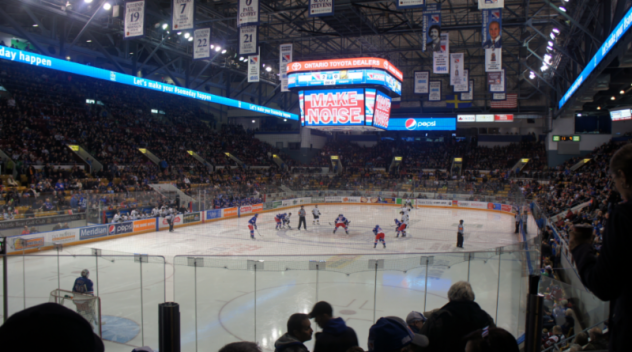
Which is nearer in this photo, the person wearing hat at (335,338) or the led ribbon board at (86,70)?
the person wearing hat at (335,338)

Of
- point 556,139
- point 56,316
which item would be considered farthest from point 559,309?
point 556,139

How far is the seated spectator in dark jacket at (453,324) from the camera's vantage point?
316 cm

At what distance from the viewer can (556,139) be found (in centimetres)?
4069

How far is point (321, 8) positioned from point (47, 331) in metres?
17.7

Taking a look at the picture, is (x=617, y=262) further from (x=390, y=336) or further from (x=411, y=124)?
(x=411, y=124)

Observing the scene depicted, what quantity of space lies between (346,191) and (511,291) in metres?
33.5

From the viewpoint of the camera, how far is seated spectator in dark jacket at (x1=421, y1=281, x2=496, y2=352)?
3.16 metres

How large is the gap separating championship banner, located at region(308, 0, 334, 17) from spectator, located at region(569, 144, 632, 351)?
16649mm

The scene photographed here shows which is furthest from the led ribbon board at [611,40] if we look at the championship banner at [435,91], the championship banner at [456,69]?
the championship banner at [435,91]

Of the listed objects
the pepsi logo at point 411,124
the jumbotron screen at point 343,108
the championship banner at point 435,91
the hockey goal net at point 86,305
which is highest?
the championship banner at point 435,91

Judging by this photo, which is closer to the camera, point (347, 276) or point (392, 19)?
point (347, 276)

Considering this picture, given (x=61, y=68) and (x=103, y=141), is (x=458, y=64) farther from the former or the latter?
(x=103, y=141)

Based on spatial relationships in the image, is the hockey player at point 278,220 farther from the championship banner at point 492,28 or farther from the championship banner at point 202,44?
the championship banner at point 492,28

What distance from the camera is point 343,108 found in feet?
73.3
